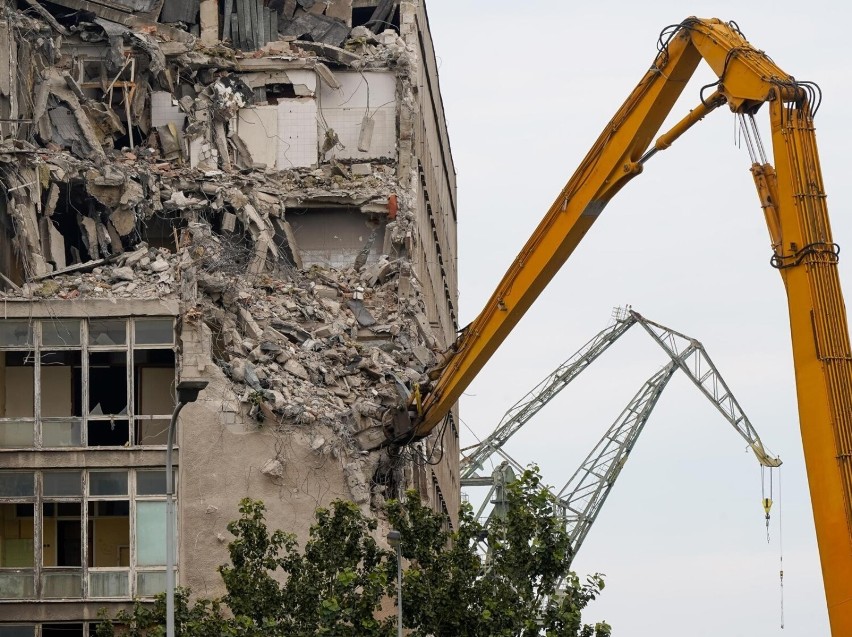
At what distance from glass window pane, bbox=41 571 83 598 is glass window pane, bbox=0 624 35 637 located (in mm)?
746

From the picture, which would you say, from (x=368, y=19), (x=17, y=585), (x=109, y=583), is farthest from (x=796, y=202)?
(x=368, y=19)

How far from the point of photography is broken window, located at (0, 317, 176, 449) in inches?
1607

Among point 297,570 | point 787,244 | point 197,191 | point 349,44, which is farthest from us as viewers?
point 349,44

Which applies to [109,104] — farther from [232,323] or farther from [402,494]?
[402,494]

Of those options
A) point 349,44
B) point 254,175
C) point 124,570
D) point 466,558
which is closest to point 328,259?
point 254,175

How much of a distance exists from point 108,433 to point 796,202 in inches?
737

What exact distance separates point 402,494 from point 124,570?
665 centimetres

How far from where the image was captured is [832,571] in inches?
1004

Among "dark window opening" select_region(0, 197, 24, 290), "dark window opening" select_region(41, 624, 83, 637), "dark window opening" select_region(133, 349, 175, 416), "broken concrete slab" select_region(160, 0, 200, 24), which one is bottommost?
"dark window opening" select_region(41, 624, 83, 637)

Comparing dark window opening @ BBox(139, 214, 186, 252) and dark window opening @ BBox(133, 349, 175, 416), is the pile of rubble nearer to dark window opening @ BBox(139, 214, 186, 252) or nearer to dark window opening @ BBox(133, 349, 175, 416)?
dark window opening @ BBox(139, 214, 186, 252)

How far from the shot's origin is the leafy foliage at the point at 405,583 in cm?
3344

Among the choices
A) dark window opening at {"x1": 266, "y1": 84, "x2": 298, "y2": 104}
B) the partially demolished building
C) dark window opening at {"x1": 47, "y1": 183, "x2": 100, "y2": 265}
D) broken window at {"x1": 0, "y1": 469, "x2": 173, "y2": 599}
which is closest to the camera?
broken window at {"x1": 0, "y1": 469, "x2": 173, "y2": 599}

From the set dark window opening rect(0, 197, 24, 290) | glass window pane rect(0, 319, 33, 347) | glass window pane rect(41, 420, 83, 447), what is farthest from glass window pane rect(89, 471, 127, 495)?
dark window opening rect(0, 197, 24, 290)

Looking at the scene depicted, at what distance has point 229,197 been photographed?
45844 millimetres
